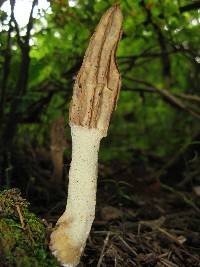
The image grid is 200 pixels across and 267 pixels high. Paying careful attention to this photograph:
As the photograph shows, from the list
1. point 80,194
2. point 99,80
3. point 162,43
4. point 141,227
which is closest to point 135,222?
point 141,227

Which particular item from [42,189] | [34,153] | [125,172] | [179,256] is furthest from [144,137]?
[179,256]

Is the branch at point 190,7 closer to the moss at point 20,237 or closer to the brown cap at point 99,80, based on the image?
the brown cap at point 99,80

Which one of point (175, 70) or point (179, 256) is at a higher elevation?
point (175, 70)

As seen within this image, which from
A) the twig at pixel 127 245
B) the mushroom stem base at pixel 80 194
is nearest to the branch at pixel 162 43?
the mushroom stem base at pixel 80 194

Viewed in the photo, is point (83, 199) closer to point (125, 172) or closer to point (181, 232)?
point (181, 232)

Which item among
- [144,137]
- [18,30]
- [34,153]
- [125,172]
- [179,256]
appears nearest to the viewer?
[179,256]

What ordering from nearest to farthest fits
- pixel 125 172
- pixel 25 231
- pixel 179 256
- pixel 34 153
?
pixel 25 231 → pixel 179 256 → pixel 34 153 → pixel 125 172

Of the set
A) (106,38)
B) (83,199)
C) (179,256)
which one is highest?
(106,38)

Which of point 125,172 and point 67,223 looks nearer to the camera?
point 67,223
